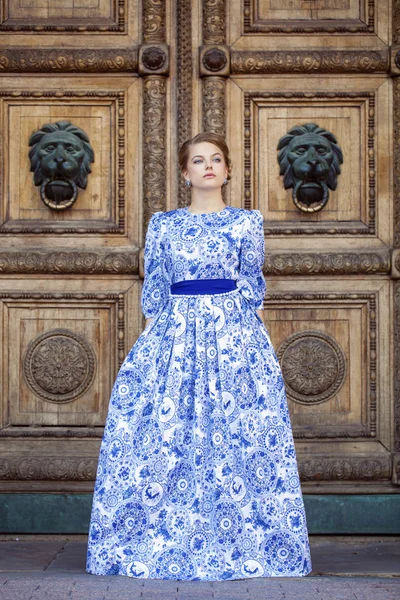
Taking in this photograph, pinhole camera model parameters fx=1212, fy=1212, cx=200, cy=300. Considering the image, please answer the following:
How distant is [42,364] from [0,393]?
229 millimetres

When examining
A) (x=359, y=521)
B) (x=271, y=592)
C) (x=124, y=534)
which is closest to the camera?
(x=271, y=592)

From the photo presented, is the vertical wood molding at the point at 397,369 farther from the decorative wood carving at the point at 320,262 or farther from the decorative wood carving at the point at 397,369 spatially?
the decorative wood carving at the point at 320,262

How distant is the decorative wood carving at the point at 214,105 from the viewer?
5.42m

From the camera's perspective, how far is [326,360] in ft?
17.9

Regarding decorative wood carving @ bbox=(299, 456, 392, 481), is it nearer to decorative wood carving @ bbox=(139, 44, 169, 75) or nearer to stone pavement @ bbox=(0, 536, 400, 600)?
stone pavement @ bbox=(0, 536, 400, 600)

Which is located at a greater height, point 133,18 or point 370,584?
point 133,18

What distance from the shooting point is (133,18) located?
5504 mm

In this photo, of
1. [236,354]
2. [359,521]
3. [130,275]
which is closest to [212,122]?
[130,275]

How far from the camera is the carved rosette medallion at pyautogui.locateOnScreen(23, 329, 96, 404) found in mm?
5434

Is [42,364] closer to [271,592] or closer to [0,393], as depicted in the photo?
[0,393]

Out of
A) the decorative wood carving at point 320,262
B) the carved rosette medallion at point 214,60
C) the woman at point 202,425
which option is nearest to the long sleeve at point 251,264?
the woman at point 202,425

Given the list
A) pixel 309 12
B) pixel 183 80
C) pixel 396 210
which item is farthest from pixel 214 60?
pixel 396 210

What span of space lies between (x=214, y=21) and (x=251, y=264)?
54.8 inches

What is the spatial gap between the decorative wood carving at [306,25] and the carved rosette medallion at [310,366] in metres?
1.37
